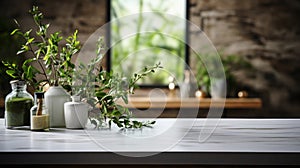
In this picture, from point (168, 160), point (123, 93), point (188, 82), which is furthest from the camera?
point (188, 82)

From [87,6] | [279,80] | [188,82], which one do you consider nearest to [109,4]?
[87,6]

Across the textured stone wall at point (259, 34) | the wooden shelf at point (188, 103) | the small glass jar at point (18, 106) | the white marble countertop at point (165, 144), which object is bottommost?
the white marble countertop at point (165, 144)

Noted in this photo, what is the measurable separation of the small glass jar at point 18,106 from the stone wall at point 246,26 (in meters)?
2.72

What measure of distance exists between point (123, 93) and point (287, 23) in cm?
310

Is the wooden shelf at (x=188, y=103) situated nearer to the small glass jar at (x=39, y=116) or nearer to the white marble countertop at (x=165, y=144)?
the white marble countertop at (x=165, y=144)

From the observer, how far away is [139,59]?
4.30 metres

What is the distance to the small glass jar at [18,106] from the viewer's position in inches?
63.9

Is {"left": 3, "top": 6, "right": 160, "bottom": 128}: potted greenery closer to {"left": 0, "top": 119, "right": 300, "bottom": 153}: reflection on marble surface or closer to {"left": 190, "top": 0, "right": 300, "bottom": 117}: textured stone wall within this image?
{"left": 0, "top": 119, "right": 300, "bottom": 153}: reflection on marble surface

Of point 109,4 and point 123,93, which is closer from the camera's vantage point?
point 123,93

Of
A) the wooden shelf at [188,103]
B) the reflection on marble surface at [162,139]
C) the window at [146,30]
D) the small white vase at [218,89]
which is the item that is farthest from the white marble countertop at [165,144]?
the window at [146,30]

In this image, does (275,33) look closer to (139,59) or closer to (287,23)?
(287,23)

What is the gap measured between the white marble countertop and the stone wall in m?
2.65

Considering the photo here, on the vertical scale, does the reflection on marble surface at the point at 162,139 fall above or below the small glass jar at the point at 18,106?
below

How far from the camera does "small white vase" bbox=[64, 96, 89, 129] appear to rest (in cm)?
162
